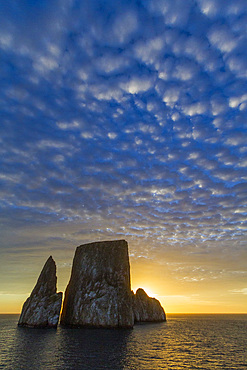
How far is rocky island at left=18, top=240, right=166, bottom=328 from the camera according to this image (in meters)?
72.7

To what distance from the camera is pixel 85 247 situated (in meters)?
93.3

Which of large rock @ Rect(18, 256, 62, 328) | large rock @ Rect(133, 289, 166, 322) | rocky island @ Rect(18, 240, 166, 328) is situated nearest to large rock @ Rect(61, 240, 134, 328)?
rocky island @ Rect(18, 240, 166, 328)

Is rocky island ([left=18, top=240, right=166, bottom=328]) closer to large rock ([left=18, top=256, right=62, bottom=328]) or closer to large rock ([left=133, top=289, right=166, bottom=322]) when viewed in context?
large rock ([left=18, top=256, right=62, bottom=328])

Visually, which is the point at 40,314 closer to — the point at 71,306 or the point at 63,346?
the point at 71,306

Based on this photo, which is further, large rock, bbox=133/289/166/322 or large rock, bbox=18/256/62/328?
large rock, bbox=133/289/166/322

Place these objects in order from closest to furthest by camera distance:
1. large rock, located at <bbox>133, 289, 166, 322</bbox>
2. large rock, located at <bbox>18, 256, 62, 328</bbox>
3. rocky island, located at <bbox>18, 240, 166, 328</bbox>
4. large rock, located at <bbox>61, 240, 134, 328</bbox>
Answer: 1. large rock, located at <bbox>18, 256, 62, 328</bbox>
2. rocky island, located at <bbox>18, 240, 166, 328</bbox>
3. large rock, located at <bbox>61, 240, 134, 328</bbox>
4. large rock, located at <bbox>133, 289, 166, 322</bbox>

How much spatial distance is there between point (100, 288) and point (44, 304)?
17639 millimetres

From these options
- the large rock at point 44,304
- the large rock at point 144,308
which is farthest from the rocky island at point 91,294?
the large rock at point 144,308

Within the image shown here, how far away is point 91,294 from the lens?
255 feet

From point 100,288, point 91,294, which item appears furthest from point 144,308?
point 91,294

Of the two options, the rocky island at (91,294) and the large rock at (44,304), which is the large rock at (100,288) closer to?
the rocky island at (91,294)

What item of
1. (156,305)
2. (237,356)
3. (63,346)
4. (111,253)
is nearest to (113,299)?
(111,253)

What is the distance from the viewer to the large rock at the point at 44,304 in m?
71.6

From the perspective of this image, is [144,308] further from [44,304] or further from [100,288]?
[44,304]
